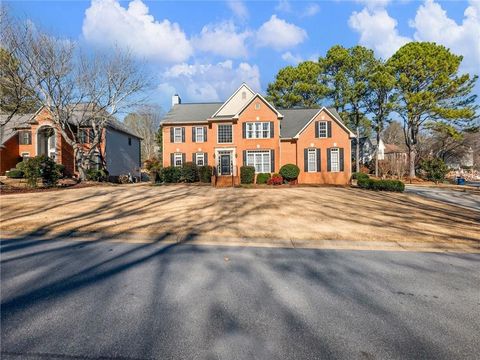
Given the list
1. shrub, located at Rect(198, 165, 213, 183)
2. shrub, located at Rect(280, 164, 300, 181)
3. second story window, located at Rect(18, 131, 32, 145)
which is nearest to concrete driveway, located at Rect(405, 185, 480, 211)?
shrub, located at Rect(280, 164, 300, 181)

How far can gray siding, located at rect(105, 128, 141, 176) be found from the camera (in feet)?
97.1

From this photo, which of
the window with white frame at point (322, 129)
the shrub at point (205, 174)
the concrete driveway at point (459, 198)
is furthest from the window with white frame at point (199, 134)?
the concrete driveway at point (459, 198)

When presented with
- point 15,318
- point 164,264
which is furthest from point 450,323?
point 15,318

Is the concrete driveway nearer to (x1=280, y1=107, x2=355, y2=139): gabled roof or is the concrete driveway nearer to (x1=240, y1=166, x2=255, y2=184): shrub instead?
(x1=280, y1=107, x2=355, y2=139): gabled roof

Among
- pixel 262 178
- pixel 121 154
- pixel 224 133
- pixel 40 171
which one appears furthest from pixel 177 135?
pixel 40 171

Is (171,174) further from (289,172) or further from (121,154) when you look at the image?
(121,154)

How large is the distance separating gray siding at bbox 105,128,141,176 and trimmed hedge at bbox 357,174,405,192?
84.3ft

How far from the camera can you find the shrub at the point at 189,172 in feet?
73.9

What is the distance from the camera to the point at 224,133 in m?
24.1

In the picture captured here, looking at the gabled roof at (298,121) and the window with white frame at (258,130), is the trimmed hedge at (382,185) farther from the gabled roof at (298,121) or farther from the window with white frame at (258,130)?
the window with white frame at (258,130)

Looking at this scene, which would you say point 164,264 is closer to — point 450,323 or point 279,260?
point 279,260

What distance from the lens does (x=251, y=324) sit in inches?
113

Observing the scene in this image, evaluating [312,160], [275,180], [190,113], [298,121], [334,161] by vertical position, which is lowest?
[275,180]

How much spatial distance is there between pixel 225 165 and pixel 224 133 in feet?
9.59
